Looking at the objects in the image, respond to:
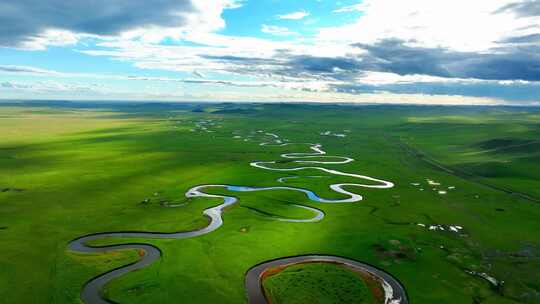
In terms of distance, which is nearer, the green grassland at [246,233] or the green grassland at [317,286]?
A: the green grassland at [317,286]

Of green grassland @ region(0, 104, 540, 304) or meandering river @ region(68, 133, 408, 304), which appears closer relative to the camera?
meandering river @ region(68, 133, 408, 304)

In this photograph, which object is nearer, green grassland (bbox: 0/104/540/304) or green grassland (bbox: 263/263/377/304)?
green grassland (bbox: 263/263/377/304)

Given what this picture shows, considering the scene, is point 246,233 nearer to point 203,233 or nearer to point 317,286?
point 203,233

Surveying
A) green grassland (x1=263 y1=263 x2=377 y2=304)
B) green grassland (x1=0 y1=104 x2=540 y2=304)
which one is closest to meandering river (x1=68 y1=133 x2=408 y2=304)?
green grassland (x1=0 y1=104 x2=540 y2=304)

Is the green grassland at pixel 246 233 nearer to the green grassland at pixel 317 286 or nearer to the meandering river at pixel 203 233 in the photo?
the meandering river at pixel 203 233

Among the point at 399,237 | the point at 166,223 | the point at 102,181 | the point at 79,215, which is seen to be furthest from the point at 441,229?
the point at 102,181

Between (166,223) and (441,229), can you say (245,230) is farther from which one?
(441,229)

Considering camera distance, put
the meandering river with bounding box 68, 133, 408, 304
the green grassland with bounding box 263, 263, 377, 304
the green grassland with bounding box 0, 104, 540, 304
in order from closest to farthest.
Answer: the green grassland with bounding box 263, 263, 377, 304
the meandering river with bounding box 68, 133, 408, 304
the green grassland with bounding box 0, 104, 540, 304

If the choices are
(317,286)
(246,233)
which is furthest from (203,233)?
(317,286)

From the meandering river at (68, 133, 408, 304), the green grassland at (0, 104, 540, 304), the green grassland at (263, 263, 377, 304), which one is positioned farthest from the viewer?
the green grassland at (0, 104, 540, 304)

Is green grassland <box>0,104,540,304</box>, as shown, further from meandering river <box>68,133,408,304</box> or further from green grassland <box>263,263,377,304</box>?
green grassland <box>263,263,377,304</box>

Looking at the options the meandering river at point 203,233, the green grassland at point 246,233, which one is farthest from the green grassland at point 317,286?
the green grassland at point 246,233
